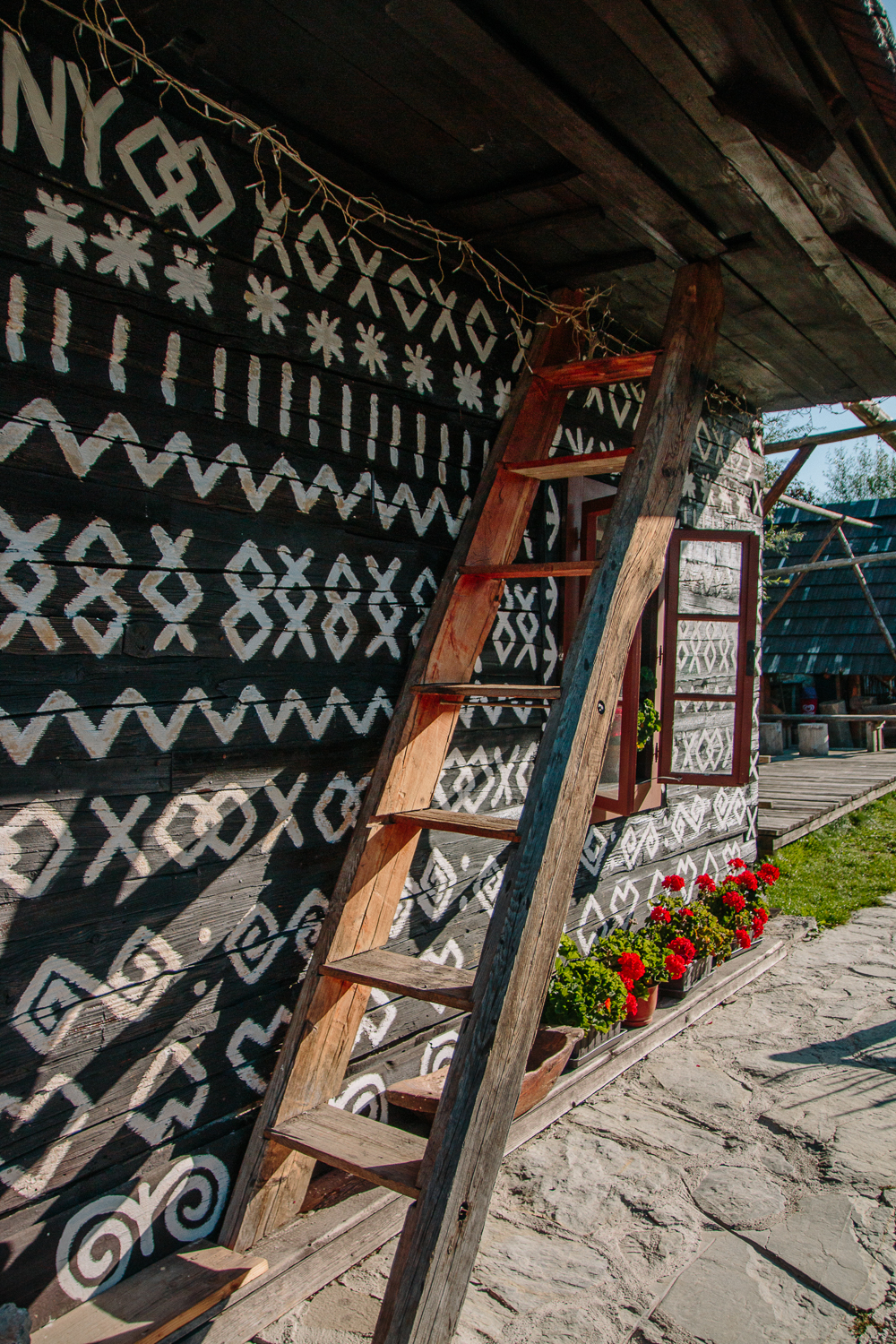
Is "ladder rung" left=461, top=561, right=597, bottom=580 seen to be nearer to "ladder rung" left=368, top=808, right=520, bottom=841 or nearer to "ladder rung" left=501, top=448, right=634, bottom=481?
"ladder rung" left=501, top=448, right=634, bottom=481

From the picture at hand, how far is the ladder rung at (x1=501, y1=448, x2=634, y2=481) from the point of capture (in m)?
2.90

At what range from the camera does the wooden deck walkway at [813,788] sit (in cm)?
646

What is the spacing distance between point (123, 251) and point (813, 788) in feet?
25.6

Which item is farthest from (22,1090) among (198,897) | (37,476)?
(37,476)

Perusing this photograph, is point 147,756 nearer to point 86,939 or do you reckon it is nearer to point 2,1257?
point 86,939

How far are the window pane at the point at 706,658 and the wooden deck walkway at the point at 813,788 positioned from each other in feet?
4.28

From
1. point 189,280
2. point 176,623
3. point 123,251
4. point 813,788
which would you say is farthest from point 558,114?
point 813,788

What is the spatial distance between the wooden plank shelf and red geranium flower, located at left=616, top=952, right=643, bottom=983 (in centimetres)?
201

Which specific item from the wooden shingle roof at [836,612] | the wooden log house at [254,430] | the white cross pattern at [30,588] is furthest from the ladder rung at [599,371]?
the wooden shingle roof at [836,612]

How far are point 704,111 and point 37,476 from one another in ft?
6.39

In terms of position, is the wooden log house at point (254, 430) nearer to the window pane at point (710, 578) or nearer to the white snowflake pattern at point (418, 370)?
the white snowflake pattern at point (418, 370)

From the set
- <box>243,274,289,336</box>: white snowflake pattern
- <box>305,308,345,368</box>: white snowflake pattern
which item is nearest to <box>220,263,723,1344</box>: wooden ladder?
<box>305,308,345,368</box>: white snowflake pattern

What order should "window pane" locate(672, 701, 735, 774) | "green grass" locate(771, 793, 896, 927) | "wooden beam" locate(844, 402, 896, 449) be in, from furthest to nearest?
1. "green grass" locate(771, 793, 896, 927)
2. "wooden beam" locate(844, 402, 896, 449)
3. "window pane" locate(672, 701, 735, 774)

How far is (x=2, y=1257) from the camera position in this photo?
204 cm
